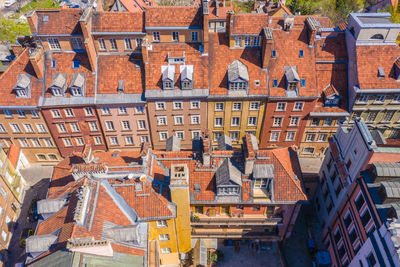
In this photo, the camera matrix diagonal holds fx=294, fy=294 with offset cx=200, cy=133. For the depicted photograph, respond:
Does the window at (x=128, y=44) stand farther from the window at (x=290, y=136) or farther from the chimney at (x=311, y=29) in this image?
the window at (x=290, y=136)

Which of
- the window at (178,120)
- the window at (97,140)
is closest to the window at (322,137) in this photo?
the window at (178,120)

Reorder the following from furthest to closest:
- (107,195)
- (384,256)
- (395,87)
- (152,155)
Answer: (395,87) < (152,155) < (107,195) < (384,256)

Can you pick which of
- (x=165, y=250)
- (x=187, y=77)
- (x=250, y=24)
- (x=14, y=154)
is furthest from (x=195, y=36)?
(x=14, y=154)

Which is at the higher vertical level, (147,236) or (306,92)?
(306,92)

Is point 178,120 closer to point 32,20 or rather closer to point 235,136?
point 235,136

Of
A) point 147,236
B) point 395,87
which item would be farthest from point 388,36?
point 147,236

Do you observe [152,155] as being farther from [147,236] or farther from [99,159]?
[147,236]

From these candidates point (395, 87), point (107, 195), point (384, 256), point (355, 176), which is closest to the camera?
point (384, 256)

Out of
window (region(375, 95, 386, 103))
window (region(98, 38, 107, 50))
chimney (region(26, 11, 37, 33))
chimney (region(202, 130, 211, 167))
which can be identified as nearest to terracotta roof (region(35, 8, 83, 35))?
chimney (region(26, 11, 37, 33))
